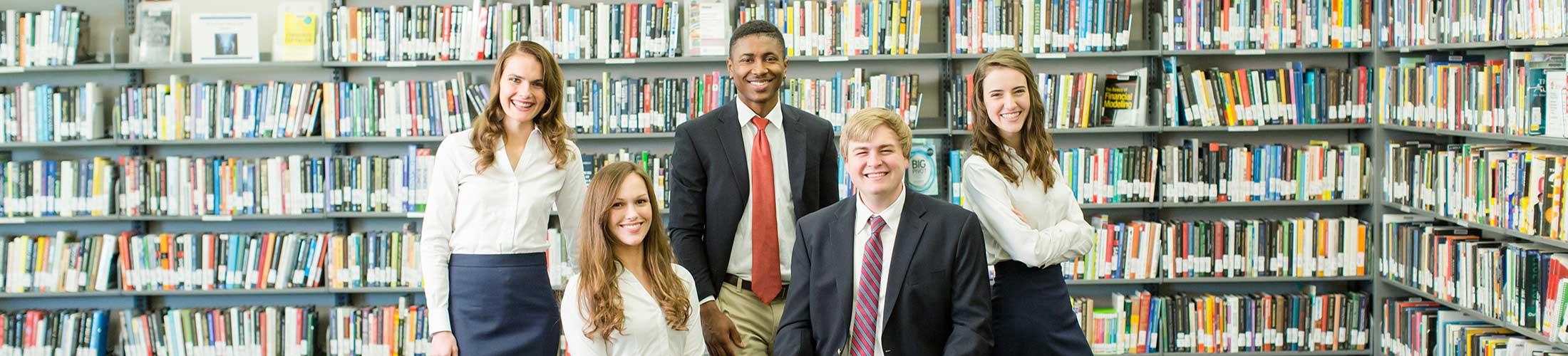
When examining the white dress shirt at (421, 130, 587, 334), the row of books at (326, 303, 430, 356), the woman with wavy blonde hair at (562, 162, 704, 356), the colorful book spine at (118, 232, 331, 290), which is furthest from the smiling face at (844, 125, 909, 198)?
the colorful book spine at (118, 232, 331, 290)

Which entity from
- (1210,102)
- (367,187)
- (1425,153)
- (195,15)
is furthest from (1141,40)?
(195,15)

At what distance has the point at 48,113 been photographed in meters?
4.71

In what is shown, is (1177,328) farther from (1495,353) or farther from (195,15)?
(195,15)

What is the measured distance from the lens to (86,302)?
5.15m

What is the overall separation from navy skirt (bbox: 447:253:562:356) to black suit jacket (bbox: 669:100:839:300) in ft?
1.05

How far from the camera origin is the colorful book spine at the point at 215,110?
4.72 meters

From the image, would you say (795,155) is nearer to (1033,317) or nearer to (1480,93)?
A: (1033,317)

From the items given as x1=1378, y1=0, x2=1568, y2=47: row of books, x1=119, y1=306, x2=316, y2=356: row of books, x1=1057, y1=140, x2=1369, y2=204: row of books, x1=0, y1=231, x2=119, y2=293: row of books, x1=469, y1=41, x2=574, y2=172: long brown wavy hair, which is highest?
x1=1378, y1=0, x2=1568, y2=47: row of books

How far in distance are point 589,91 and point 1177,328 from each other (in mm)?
2412

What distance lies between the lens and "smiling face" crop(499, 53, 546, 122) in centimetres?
257

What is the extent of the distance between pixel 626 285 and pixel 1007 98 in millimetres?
843

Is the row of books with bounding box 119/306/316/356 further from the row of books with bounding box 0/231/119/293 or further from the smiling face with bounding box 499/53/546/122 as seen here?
the smiling face with bounding box 499/53/546/122

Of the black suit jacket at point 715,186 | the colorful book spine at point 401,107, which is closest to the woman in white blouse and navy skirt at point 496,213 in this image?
the black suit jacket at point 715,186

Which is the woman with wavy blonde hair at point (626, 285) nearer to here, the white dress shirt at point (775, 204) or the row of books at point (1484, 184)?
the white dress shirt at point (775, 204)
